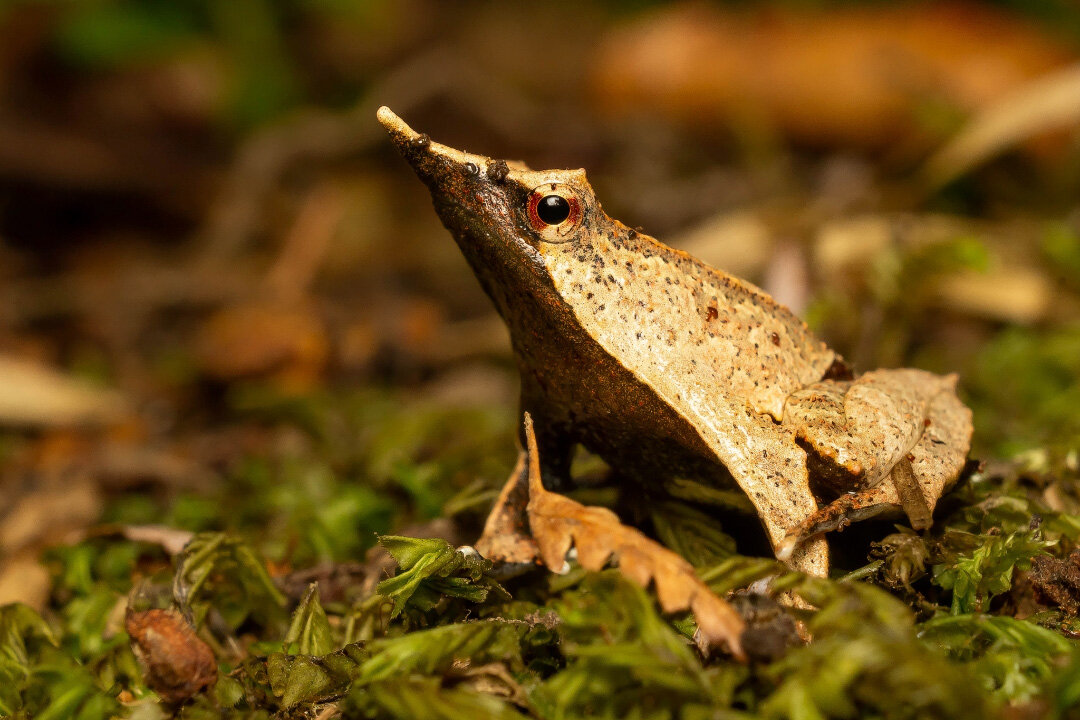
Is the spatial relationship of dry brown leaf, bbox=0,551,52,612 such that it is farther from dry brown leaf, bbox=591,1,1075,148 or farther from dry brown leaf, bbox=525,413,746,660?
dry brown leaf, bbox=591,1,1075,148

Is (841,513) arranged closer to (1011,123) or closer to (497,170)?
(497,170)

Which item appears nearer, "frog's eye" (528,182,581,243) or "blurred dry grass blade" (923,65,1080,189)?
"frog's eye" (528,182,581,243)

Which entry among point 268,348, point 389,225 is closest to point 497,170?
point 268,348

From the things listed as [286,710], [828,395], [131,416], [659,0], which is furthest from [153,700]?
[659,0]

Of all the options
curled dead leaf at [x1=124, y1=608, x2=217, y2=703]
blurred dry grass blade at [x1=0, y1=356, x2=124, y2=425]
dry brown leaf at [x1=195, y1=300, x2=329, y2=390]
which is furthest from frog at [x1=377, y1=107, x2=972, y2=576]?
blurred dry grass blade at [x1=0, y1=356, x2=124, y2=425]

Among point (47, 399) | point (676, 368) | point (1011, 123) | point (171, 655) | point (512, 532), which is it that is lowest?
point (171, 655)

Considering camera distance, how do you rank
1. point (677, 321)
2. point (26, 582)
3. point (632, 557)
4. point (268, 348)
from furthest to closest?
point (268, 348) < point (26, 582) < point (677, 321) < point (632, 557)

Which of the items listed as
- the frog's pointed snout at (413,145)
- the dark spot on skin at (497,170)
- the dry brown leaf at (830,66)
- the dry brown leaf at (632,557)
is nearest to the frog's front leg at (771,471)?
the dry brown leaf at (632,557)
